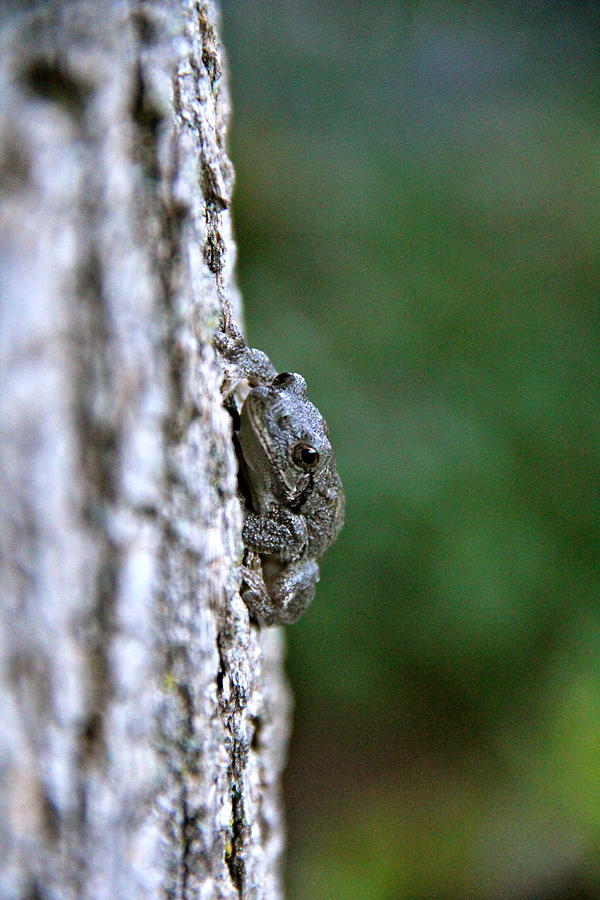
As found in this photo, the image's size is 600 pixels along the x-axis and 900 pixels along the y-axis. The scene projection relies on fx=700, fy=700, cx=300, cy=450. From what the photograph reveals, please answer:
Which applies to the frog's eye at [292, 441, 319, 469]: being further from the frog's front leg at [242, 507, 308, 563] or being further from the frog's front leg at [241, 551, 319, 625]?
the frog's front leg at [241, 551, 319, 625]

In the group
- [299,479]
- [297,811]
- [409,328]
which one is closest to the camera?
[299,479]

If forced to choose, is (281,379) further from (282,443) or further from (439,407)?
(439,407)

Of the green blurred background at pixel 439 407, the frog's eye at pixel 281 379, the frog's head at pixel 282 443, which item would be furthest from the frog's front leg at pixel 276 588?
the green blurred background at pixel 439 407

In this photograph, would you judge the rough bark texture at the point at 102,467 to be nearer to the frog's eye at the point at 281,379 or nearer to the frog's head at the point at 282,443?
the frog's head at the point at 282,443

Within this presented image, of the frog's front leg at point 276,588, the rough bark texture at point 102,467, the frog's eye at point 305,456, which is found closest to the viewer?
the rough bark texture at point 102,467

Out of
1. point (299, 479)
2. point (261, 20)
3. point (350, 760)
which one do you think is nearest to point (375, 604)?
point (350, 760)

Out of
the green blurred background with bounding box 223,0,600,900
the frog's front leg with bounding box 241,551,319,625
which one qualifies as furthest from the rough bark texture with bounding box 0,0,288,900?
the green blurred background with bounding box 223,0,600,900

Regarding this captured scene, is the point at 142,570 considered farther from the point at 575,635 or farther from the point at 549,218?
the point at 549,218

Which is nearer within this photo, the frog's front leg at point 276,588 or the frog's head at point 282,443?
the frog's front leg at point 276,588
